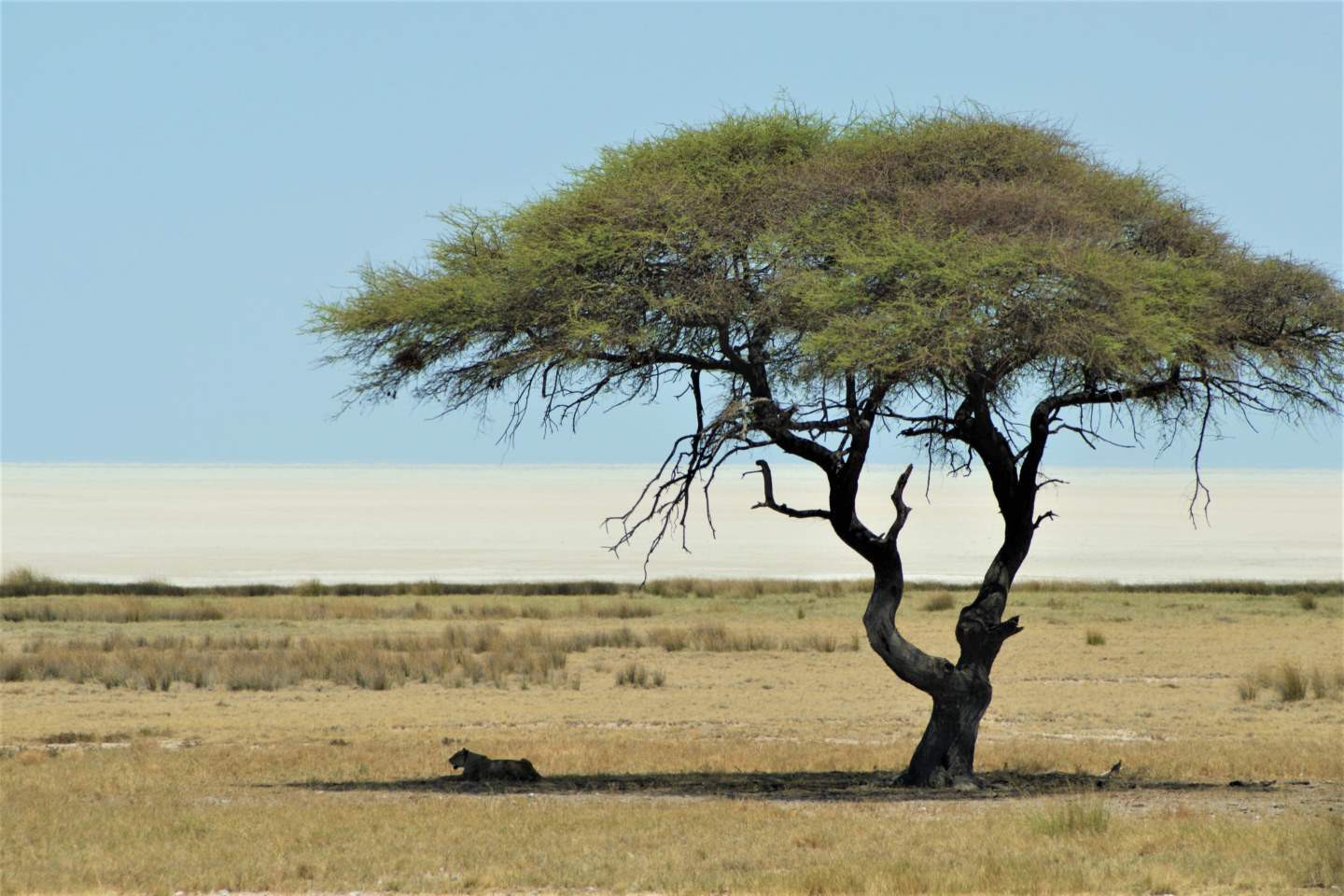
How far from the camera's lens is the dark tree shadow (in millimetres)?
19641

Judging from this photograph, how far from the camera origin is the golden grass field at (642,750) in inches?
576

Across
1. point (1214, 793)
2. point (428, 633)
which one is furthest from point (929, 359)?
point (428, 633)

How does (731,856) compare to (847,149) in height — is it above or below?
below

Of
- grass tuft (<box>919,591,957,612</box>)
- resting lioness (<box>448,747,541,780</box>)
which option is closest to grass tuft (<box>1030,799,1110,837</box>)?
resting lioness (<box>448,747,541,780</box>)

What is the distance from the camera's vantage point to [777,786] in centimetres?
2069

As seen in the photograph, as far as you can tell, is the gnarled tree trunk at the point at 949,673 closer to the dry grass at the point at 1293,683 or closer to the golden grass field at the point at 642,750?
the golden grass field at the point at 642,750

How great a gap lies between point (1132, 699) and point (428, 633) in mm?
18963

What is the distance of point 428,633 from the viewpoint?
43781mm

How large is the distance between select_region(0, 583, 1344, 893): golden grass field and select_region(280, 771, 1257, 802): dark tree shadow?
0.11 metres

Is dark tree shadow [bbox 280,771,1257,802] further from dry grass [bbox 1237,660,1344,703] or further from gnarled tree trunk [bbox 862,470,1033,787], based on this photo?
dry grass [bbox 1237,660,1344,703]

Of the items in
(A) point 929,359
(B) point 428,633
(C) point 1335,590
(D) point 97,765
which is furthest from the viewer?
(C) point 1335,590

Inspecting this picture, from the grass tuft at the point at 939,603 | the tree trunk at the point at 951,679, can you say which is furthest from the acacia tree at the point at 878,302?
the grass tuft at the point at 939,603

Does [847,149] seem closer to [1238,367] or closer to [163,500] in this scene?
[1238,367]

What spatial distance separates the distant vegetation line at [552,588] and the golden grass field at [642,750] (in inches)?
229
